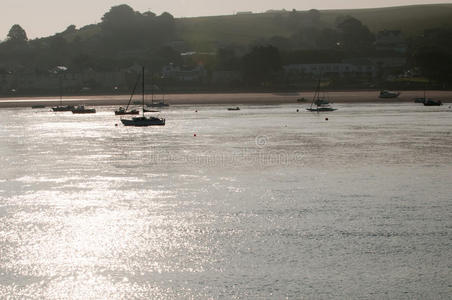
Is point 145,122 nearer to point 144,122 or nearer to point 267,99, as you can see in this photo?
point 144,122

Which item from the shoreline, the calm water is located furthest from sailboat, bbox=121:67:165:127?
the shoreline

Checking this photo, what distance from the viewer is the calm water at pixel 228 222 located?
28797 millimetres

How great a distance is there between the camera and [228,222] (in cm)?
3788

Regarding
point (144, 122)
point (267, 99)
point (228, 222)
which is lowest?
point (228, 222)

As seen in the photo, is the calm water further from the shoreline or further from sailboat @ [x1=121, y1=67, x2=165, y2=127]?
the shoreline

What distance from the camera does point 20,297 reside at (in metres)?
27.3

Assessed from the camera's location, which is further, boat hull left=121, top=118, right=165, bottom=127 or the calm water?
boat hull left=121, top=118, right=165, bottom=127

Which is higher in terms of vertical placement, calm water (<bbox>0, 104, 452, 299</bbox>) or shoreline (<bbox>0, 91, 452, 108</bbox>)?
shoreline (<bbox>0, 91, 452, 108</bbox>)

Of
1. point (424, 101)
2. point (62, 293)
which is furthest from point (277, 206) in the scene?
point (424, 101)

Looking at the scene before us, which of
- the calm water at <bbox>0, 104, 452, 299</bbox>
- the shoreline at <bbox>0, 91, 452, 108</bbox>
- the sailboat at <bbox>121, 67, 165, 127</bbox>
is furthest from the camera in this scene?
the shoreline at <bbox>0, 91, 452, 108</bbox>

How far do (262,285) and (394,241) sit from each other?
26.8ft

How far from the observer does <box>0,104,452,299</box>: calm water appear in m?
28.8

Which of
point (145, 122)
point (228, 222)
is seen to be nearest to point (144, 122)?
point (145, 122)

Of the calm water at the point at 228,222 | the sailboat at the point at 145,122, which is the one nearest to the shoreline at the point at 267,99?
the sailboat at the point at 145,122
